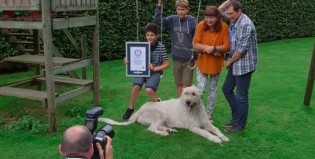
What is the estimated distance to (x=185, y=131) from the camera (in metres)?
5.87

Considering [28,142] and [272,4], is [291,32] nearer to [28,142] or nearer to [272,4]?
[272,4]

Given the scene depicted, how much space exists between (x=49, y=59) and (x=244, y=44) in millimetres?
2952

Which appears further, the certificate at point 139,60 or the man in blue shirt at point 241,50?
the certificate at point 139,60

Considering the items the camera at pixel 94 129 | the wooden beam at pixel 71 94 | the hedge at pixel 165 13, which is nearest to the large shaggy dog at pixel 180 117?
the wooden beam at pixel 71 94

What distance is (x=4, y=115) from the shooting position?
679 centimetres

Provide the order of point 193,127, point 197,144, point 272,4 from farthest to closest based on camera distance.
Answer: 1. point 272,4
2. point 193,127
3. point 197,144

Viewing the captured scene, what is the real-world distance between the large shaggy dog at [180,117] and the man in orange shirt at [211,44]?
0.40m

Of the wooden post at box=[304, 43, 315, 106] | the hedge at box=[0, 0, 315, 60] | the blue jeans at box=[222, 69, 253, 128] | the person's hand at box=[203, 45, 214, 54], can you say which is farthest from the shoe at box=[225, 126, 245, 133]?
the hedge at box=[0, 0, 315, 60]

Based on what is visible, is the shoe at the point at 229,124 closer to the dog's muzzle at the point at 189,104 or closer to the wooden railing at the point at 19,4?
the dog's muzzle at the point at 189,104

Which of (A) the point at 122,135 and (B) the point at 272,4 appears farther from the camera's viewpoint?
(B) the point at 272,4

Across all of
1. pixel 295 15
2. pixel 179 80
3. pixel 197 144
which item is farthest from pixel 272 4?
pixel 197 144

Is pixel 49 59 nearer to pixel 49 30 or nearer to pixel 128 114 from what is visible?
pixel 49 30

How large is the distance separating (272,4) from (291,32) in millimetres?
2554

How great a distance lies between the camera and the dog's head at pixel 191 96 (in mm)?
5547
